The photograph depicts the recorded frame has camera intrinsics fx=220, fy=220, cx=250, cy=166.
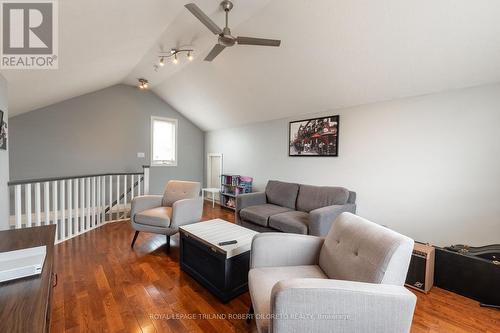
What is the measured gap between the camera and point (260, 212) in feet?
10.3

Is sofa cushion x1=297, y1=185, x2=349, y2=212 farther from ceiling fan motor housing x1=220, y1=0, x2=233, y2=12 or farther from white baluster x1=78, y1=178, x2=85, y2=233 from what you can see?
white baluster x1=78, y1=178, x2=85, y2=233

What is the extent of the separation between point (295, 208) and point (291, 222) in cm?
72

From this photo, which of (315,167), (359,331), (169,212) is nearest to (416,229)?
(315,167)

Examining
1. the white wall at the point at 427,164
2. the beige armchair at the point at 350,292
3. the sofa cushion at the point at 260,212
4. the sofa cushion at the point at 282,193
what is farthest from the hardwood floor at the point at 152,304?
the sofa cushion at the point at 282,193

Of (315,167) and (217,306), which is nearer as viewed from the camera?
(217,306)

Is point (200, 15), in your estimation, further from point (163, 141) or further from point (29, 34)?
point (163, 141)

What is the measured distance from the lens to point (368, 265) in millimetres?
1122

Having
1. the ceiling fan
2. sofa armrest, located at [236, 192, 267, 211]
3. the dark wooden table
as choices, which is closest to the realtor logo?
the ceiling fan

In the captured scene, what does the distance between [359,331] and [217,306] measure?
116 centimetres

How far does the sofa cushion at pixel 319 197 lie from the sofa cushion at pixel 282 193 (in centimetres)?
10

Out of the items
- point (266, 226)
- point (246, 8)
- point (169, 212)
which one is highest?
point (246, 8)

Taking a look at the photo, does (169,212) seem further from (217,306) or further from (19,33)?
(19,33)

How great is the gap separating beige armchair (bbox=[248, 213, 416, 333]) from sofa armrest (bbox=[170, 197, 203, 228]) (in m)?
1.53

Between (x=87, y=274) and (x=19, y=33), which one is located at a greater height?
(x=19, y=33)
